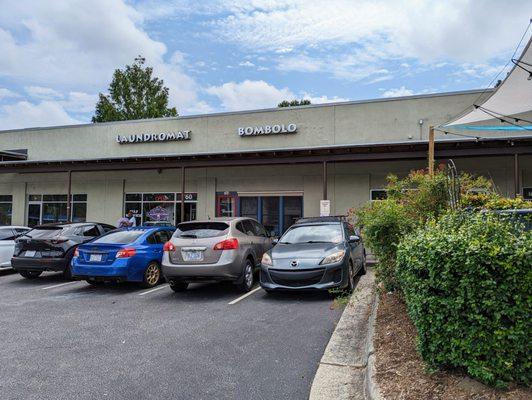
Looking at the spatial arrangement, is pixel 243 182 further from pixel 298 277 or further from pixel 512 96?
pixel 298 277

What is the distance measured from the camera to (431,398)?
343cm

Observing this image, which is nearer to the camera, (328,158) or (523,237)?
(523,237)

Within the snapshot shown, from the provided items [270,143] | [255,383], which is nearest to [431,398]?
[255,383]

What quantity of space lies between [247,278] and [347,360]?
460 centimetres

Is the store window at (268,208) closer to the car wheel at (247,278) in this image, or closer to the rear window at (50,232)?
the rear window at (50,232)

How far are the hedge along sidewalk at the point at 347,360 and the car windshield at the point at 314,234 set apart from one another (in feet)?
6.91

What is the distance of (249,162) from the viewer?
17.1 metres

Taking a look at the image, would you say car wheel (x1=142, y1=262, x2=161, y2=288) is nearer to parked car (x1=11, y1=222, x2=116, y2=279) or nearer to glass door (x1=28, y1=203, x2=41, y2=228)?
parked car (x1=11, y1=222, x2=116, y2=279)

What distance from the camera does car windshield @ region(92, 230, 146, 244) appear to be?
10.2m

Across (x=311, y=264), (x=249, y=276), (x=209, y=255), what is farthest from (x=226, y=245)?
(x=311, y=264)

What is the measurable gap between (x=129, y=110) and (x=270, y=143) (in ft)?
90.9

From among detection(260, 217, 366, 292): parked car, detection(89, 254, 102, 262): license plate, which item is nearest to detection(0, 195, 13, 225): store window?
detection(89, 254, 102, 262): license plate

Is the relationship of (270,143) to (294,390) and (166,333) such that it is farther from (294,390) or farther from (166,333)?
(294,390)

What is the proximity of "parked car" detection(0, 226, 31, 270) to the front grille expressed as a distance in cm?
899
